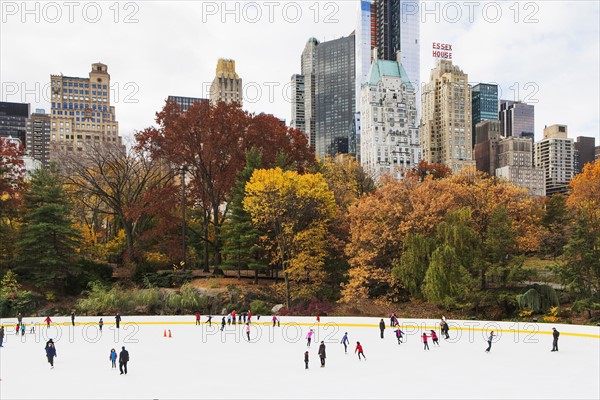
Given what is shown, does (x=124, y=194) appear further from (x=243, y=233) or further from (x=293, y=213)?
(x=293, y=213)

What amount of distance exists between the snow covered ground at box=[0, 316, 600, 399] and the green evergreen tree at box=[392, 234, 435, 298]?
5090mm

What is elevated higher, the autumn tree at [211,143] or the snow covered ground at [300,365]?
the autumn tree at [211,143]

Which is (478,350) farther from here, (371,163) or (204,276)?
(371,163)

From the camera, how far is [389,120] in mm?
182125

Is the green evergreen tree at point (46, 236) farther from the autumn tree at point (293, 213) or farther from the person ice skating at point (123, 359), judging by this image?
the person ice skating at point (123, 359)

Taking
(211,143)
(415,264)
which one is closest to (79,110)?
(211,143)

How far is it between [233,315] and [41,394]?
16.3 meters

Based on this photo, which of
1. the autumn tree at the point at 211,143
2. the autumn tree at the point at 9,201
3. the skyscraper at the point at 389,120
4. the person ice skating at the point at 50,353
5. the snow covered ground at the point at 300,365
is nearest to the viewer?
the snow covered ground at the point at 300,365

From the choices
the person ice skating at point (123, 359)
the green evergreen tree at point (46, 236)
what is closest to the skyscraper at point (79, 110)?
the green evergreen tree at point (46, 236)

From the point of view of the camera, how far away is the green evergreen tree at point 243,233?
4284cm

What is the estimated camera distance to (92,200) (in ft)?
201

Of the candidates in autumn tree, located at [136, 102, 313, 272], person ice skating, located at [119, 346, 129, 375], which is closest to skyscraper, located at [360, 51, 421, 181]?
autumn tree, located at [136, 102, 313, 272]

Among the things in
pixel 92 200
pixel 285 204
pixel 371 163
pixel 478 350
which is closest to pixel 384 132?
pixel 371 163

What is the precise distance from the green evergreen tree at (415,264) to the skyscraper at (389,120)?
143m
